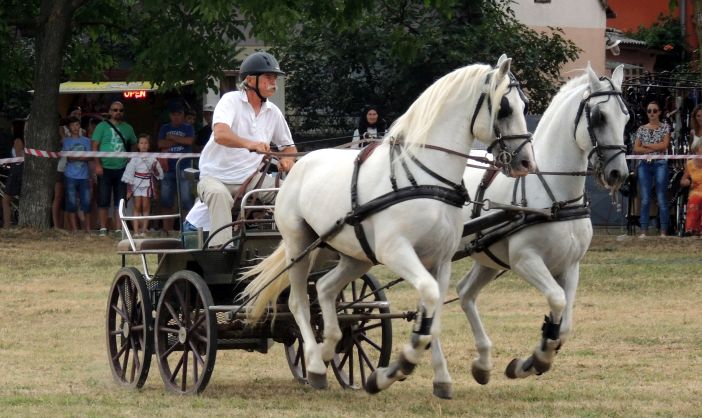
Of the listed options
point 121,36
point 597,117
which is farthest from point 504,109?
point 121,36

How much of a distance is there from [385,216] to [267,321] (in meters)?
1.49

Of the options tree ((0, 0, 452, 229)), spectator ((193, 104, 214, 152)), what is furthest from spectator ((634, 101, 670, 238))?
spectator ((193, 104, 214, 152))

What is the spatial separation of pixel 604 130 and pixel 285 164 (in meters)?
2.08

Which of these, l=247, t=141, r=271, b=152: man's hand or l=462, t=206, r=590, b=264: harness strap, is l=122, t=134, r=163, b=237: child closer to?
l=247, t=141, r=271, b=152: man's hand

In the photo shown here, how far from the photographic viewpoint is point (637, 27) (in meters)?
41.7

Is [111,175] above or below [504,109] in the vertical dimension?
below

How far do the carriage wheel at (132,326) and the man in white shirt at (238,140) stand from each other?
2.05 ft

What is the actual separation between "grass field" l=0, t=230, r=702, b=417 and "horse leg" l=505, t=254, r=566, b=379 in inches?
7.8

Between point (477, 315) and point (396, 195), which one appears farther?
point (477, 315)

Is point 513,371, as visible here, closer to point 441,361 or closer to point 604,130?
point 441,361

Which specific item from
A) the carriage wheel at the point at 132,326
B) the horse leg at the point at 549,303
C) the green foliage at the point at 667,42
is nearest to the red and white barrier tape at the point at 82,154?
the carriage wheel at the point at 132,326

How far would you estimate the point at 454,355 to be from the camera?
37.9ft

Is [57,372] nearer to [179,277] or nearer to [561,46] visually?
[179,277]

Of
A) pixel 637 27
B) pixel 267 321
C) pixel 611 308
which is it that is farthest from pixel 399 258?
pixel 637 27
